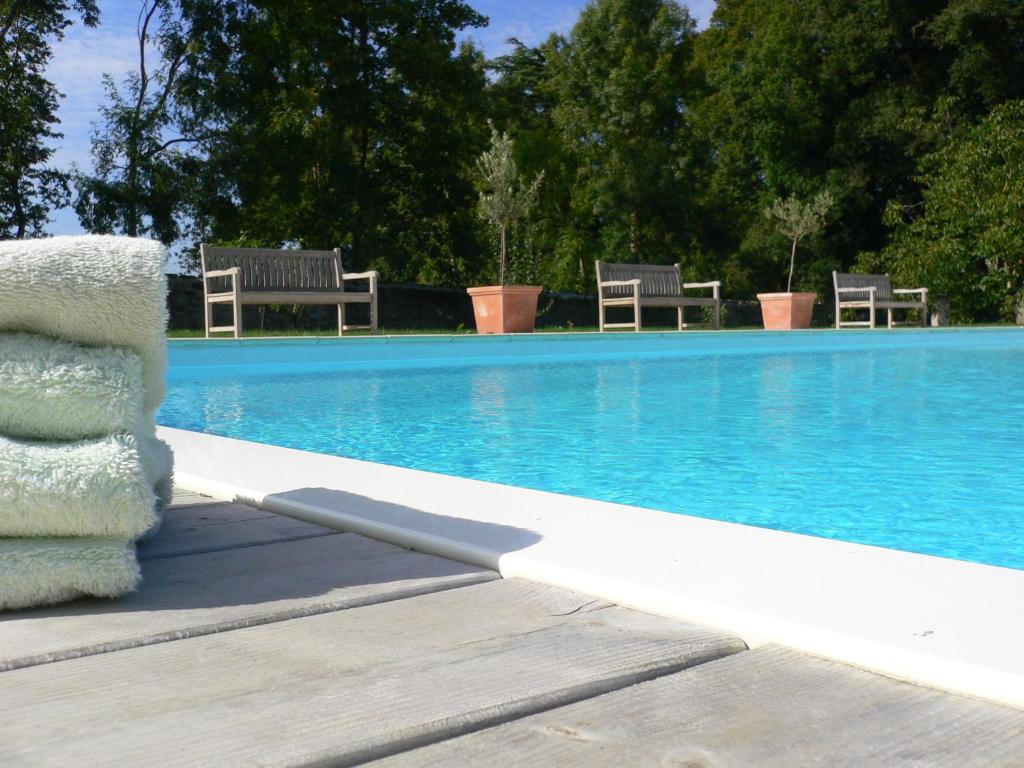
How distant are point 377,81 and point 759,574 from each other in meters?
15.6

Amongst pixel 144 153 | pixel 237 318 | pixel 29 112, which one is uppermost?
pixel 29 112

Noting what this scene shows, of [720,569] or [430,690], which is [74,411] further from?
[720,569]

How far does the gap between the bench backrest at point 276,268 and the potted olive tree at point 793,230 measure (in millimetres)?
6510

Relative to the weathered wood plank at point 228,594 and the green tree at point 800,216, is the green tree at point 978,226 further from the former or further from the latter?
the weathered wood plank at point 228,594

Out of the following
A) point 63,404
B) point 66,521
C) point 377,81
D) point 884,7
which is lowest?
point 66,521

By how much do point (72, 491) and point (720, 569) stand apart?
2.35 feet

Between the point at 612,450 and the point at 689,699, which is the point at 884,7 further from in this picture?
the point at 689,699

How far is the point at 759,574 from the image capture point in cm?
109

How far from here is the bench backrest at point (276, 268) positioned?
355 inches

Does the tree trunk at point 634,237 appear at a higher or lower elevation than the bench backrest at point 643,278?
higher

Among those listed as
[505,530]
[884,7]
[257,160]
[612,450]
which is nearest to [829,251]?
[884,7]

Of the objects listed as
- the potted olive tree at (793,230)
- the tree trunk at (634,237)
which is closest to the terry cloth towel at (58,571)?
the potted olive tree at (793,230)

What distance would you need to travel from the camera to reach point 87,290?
1.13 meters

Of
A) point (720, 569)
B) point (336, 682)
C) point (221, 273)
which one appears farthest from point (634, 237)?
point (336, 682)
